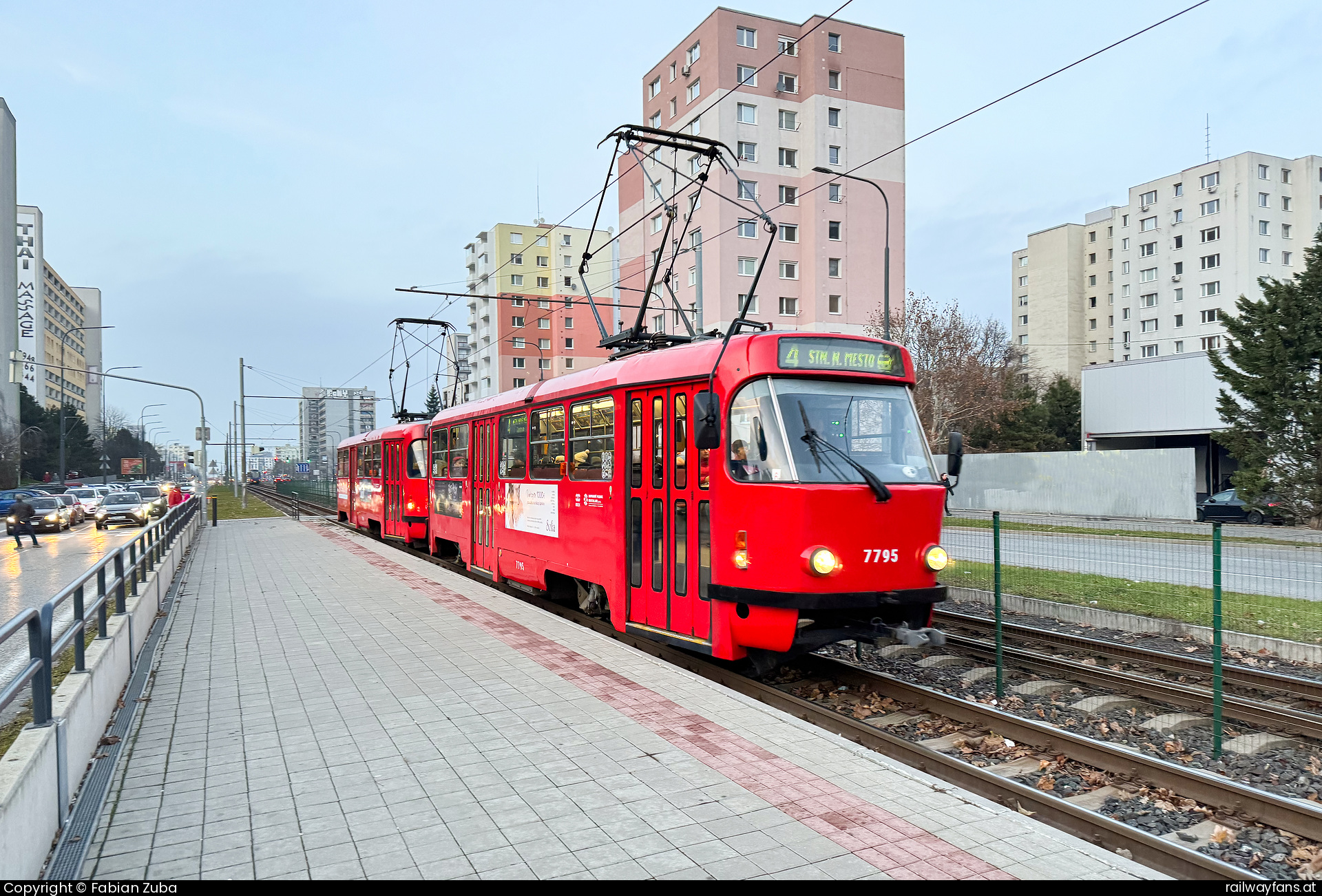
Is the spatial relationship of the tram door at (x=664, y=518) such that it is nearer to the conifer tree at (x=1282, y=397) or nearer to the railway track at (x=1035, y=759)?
the railway track at (x=1035, y=759)

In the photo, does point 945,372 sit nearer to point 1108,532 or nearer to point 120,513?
point 1108,532

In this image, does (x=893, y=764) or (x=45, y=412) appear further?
(x=45, y=412)

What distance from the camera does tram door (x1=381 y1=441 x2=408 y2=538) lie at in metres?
20.1

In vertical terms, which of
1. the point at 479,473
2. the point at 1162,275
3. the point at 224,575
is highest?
the point at 1162,275

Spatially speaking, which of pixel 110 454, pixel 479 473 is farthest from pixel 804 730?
pixel 110 454

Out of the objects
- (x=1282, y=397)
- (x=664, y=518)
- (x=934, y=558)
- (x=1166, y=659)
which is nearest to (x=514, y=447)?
(x=664, y=518)

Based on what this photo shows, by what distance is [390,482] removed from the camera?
21.5 meters

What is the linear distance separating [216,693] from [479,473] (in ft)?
23.7

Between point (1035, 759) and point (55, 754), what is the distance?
5.91m

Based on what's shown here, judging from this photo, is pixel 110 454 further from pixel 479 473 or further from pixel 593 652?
pixel 593 652

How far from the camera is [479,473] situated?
14109 mm

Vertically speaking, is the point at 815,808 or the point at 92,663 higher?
the point at 92,663

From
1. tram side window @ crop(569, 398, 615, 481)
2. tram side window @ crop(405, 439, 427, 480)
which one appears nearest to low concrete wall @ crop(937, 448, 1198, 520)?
tram side window @ crop(405, 439, 427, 480)

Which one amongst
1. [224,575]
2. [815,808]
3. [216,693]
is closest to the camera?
[815,808]
